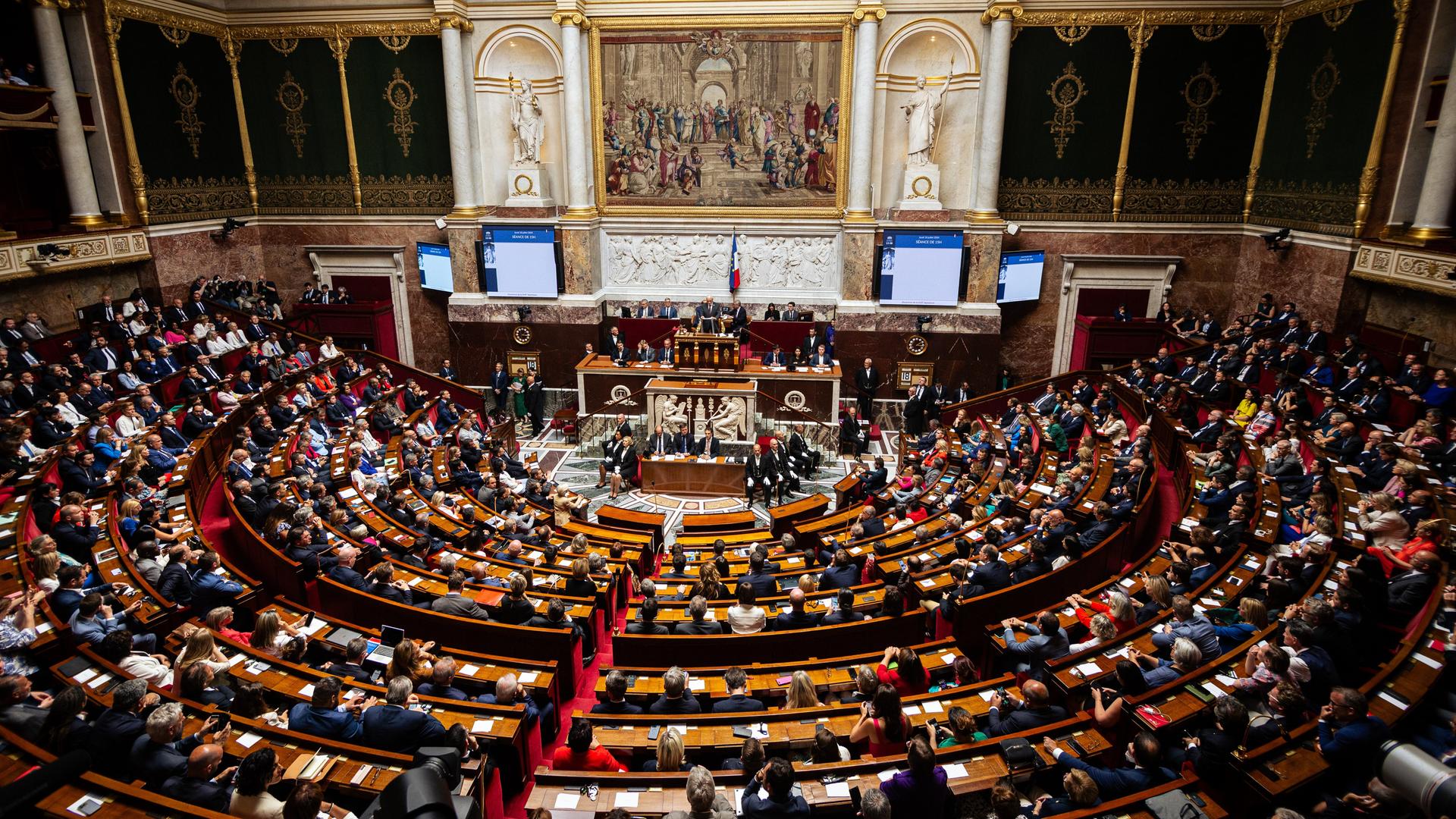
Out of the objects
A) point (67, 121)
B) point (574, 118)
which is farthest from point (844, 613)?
→ point (67, 121)

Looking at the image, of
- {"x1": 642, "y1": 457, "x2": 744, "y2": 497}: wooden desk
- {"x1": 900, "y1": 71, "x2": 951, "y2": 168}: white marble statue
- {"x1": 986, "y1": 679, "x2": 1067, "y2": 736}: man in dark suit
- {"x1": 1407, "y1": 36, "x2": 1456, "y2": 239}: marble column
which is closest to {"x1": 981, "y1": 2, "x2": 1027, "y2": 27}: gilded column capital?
{"x1": 900, "y1": 71, "x2": 951, "y2": 168}: white marble statue

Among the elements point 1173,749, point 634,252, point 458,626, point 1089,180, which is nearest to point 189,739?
point 458,626

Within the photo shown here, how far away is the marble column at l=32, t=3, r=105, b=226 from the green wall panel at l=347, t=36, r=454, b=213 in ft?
20.6

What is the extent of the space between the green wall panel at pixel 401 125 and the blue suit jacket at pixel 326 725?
18609 mm

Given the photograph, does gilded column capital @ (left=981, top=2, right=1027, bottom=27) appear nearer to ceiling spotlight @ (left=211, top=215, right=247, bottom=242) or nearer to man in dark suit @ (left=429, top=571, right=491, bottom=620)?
man in dark suit @ (left=429, top=571, right=491, bottom=620)

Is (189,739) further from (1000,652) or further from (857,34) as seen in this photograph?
(857,34)

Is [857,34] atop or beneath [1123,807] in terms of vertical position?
atop

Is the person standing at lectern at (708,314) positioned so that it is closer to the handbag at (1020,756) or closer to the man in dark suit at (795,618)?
the man in dark suit at (795,618)

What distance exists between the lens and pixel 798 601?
8.13m

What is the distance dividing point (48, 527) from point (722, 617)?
318 inches

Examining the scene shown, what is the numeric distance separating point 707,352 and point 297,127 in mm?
13991

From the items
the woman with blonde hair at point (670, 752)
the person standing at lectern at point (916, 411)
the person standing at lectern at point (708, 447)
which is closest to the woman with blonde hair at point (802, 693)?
the woman with blonde hair at point (670, 752)

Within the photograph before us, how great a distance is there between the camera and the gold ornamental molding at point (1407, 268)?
13289mm

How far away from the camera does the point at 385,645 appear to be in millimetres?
7586
